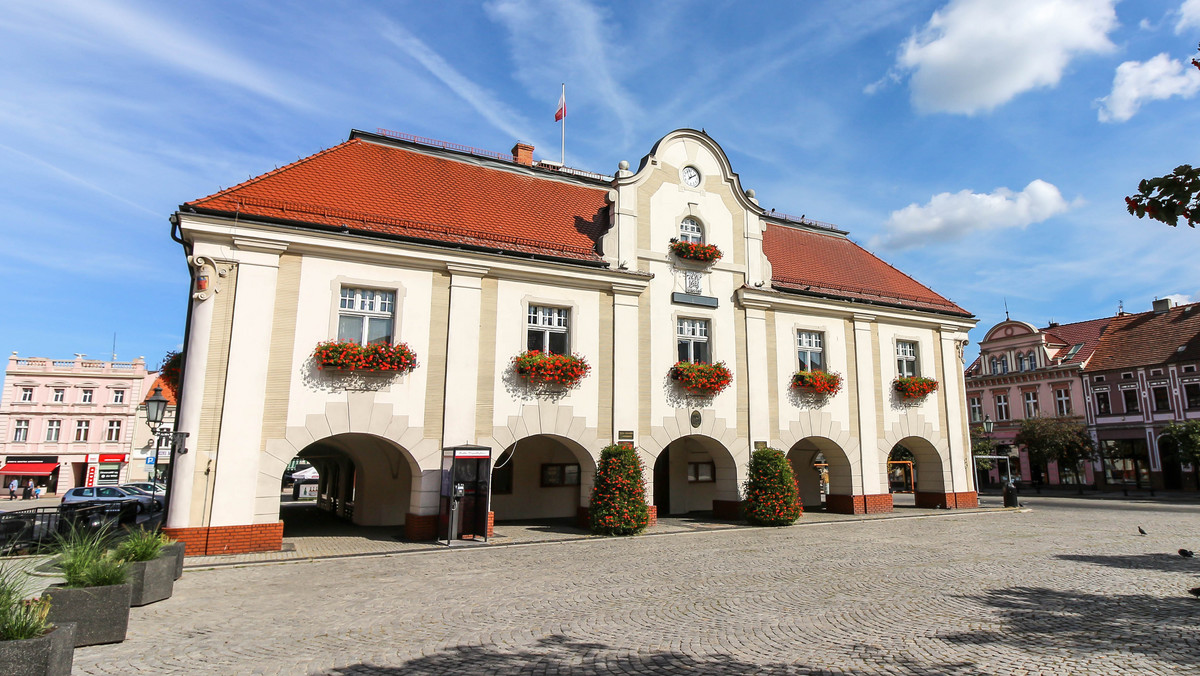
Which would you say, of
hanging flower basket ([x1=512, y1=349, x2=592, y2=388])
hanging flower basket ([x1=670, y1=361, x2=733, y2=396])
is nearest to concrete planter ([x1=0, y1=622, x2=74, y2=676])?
hanging flower basket ([x1=512, y1=349, x2=592, y2=388])

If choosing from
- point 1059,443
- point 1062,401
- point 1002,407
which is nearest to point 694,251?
point 1059,443

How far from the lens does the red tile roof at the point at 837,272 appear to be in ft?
76.4

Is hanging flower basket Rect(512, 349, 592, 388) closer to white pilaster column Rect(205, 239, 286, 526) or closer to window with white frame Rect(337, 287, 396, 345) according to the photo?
window with white frame Rect(337, 287, 396, 345)

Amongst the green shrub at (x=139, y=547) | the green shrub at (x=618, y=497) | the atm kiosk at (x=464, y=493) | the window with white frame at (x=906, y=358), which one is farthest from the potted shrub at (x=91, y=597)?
the window with white frame at (x=906, y=358)

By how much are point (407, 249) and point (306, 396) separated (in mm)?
4049

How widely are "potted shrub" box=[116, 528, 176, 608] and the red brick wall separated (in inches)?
166

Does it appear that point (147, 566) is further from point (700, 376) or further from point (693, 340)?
point (693, 340)

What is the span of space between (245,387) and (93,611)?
7.76m

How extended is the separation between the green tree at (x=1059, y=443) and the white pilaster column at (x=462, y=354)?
121 feet

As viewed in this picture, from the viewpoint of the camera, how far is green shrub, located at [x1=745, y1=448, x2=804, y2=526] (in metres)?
18.9

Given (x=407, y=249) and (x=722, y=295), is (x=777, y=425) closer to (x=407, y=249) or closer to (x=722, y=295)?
(x=722, y=295)

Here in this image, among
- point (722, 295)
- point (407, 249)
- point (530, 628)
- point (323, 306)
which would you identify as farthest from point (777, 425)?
point (530, 628)

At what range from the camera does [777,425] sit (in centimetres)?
2103

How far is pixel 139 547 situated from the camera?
938 centimetres
